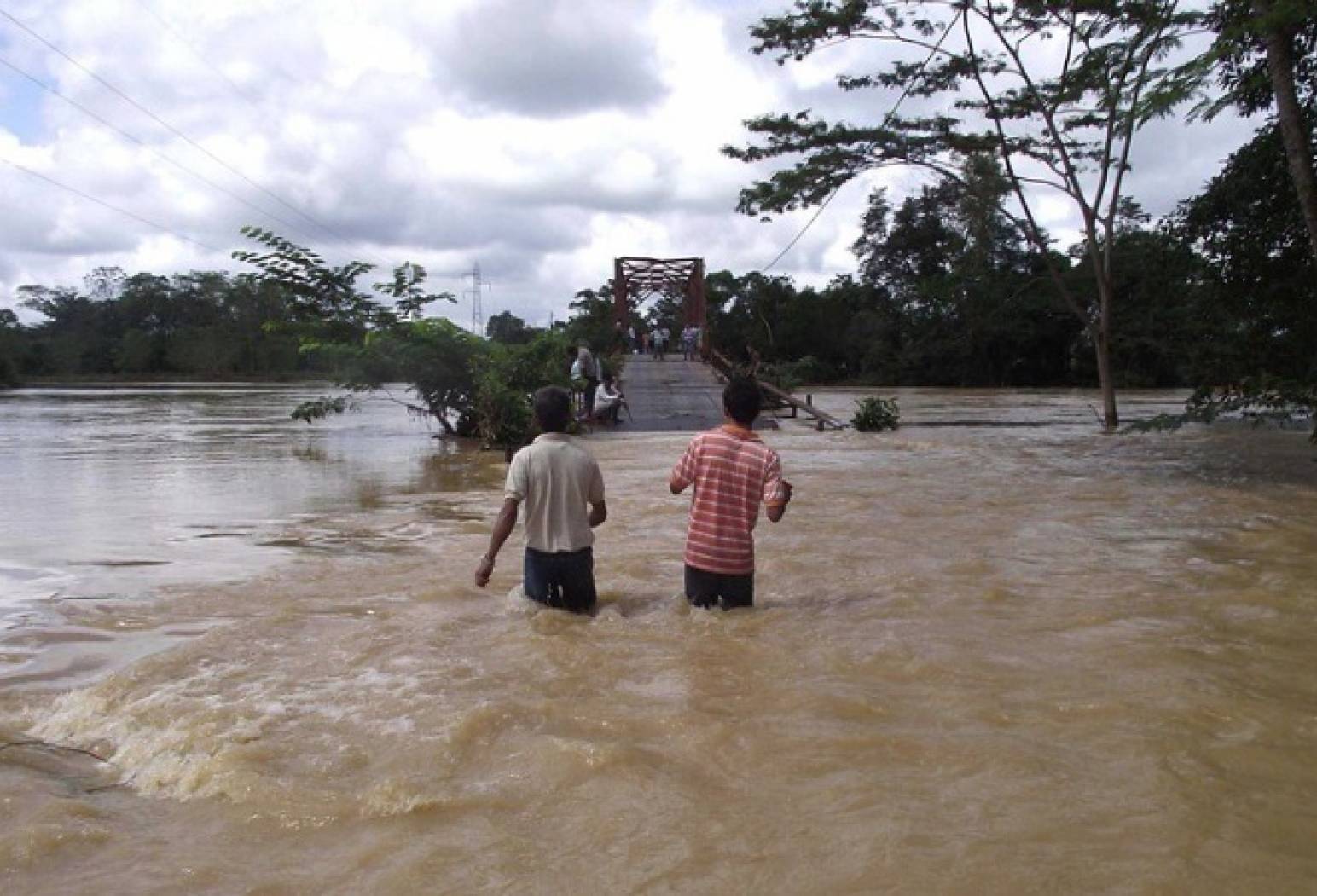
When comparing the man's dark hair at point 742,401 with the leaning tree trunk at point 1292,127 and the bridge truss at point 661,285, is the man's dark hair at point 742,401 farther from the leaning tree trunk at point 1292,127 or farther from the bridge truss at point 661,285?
the bridge truss at point 661,285

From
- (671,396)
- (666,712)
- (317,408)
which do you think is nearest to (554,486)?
(666,712)

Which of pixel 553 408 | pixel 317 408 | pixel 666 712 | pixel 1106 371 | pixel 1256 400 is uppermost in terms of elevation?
pixel 1106 371

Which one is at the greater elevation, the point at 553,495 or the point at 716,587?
the point at 553,495

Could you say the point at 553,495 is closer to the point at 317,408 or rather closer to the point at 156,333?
the point at 317,408

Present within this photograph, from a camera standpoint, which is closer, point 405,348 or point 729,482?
point 729,482

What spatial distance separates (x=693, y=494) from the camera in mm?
5895

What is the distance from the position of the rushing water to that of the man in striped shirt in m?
0.42

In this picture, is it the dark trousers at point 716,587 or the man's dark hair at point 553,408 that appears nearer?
the man's dark hair at point 553,408

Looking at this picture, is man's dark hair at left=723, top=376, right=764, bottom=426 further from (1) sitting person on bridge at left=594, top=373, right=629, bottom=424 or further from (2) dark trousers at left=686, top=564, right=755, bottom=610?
(1) sitting person on bridge at left=594, top=373, right=629, bottom=424

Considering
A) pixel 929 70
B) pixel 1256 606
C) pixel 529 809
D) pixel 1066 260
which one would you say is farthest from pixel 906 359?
pixel 529 809

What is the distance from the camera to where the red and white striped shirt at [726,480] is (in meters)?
5.75

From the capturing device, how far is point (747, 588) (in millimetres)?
6156

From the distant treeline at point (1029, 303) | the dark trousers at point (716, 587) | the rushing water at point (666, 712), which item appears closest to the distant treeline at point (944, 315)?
the distant treeline at point (1029, 303)

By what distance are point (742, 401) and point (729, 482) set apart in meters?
0.44
